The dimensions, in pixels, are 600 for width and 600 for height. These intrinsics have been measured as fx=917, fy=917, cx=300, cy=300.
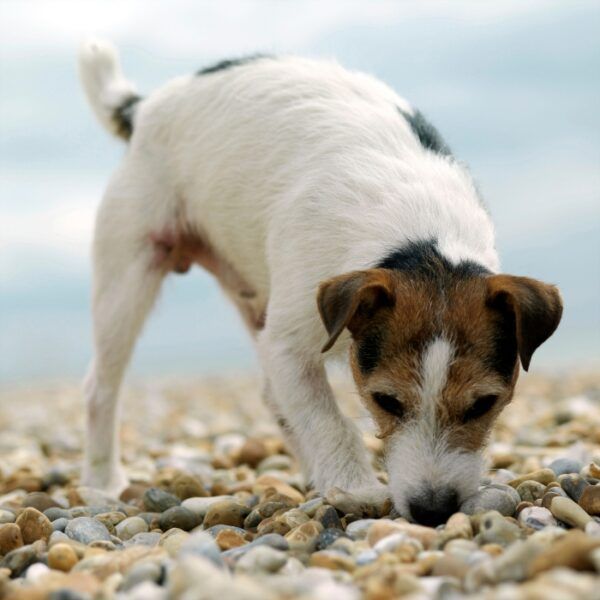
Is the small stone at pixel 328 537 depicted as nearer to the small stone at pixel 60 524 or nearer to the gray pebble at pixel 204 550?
the gray pebble at pixel 204 550

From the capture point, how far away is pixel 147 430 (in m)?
11.1

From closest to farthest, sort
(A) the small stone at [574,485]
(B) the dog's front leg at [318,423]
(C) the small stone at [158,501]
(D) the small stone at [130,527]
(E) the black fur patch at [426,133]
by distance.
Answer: (A) the small stone at [574,485], (D) the small stone at [130,527], (B) the dog's front leg at [318,423], (C) the small stone at [158,501], (E) the black fur patch at [426,133]

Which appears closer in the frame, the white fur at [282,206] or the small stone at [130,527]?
the small stone at [130,527]

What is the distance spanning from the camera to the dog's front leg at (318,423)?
4.36 m

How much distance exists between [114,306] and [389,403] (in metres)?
2.70

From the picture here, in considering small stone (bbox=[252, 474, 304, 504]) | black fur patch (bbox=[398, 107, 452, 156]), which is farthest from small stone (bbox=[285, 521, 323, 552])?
black fur patch (bbox=[398, 107, 452, 156])

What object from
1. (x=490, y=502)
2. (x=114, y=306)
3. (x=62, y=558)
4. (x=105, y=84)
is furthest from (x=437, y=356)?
(x=105, y=84)

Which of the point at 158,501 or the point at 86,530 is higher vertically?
the point at 86,530

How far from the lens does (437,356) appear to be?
3.77 m

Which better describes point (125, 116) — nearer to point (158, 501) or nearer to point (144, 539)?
point (158, 501)

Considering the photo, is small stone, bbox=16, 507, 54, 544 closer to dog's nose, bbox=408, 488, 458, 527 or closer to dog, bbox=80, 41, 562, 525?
dog, bbox=80, 41, 562, 525

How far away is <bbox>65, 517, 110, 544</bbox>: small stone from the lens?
3971mm

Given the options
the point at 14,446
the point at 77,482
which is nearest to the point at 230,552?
the point at 77,482

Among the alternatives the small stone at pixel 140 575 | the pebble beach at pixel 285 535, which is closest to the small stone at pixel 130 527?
the pebble beach at pixel 285 535
